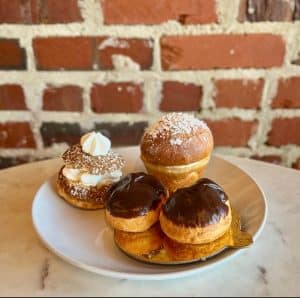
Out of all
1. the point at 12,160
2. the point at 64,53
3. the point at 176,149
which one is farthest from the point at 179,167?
the point at 12,160

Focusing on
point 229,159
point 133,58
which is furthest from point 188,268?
point 133,58

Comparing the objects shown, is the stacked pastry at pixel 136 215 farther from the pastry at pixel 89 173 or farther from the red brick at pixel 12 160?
the red brick at pixel 12 160

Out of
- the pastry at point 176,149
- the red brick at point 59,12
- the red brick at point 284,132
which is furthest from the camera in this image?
the red brick at point 284,132

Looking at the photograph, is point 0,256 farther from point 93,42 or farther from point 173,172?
Result: point 93,42

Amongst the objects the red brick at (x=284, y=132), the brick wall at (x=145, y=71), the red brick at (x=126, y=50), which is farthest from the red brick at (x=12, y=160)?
the red brick at (x=284, y=132)

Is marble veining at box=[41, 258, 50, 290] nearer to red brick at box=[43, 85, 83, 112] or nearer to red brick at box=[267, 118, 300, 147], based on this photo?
red brick at box=[43, 85, 83, 112]

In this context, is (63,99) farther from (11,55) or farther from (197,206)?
(197,206)
